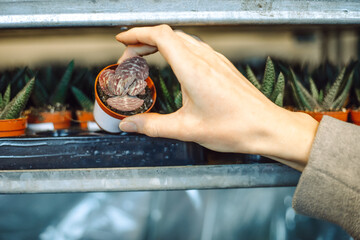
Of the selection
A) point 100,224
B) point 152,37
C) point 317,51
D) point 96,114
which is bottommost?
point 100,224

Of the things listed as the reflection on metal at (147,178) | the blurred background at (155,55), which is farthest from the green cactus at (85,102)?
the blurred background at (155,55)

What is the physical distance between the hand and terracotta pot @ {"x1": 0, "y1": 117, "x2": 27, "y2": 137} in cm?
28

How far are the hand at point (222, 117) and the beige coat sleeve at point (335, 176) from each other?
3cm

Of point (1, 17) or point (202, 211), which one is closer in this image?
point (1, 17)

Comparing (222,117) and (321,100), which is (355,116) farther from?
(222,117)

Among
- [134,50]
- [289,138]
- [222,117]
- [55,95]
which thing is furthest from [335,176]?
Answer: [55,95]

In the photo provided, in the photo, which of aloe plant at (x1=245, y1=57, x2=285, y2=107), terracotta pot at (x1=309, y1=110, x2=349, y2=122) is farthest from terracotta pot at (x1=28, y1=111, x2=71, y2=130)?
terracotta pot at (x1=309, y1=110, x2=349, y2=122)

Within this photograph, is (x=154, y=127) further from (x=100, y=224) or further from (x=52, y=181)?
(x=100, y=224)

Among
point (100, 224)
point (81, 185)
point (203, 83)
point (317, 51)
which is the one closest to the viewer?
point (203, 83)

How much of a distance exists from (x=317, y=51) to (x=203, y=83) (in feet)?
4.74

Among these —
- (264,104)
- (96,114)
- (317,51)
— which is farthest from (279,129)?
(317,51)

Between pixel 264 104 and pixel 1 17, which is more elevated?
pixel 1 17

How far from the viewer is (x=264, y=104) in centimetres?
44

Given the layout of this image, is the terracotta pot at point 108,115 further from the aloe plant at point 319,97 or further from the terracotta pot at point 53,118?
the aloe plant at point 319,97
